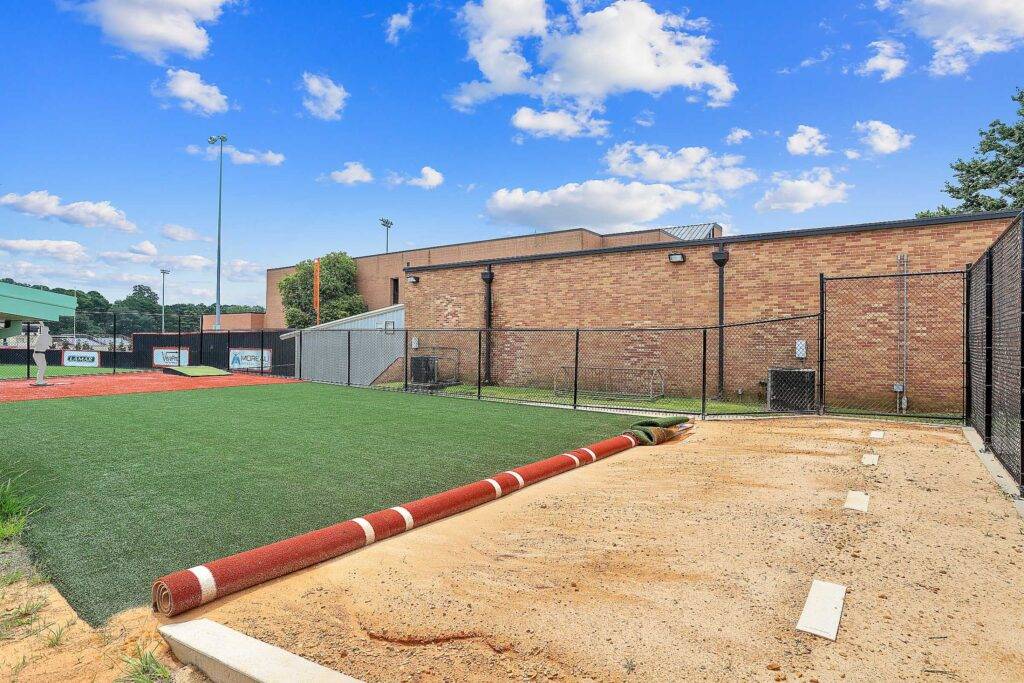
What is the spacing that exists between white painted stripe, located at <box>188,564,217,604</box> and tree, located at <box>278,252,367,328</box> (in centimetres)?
3977

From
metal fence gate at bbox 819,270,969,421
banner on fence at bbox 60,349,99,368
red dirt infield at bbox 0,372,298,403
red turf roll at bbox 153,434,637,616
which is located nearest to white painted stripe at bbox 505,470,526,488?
red turf roll at bbox 153,434,637,616

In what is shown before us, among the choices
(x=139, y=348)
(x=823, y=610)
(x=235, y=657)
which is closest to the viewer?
(x=235, y=657)

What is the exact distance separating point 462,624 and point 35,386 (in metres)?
18.1

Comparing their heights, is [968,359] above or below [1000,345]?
below

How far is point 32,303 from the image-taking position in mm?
5871

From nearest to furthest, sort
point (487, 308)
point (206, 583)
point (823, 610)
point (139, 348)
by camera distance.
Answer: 1. point (823, 610)
2. point (206, 583)
3. point (487, 308)
4. point (139, 348)

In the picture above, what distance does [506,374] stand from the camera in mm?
17469

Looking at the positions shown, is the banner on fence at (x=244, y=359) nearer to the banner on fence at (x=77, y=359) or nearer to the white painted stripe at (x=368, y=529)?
the banner on fence at (x=77, y=359)

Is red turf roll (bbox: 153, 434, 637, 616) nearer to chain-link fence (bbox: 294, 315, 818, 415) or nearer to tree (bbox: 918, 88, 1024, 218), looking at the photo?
chain-link fence (bbox: 294, 315, 818, 415)

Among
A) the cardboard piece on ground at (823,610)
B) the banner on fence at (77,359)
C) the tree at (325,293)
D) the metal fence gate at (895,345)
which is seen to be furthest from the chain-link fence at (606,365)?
the tree at (325,293)

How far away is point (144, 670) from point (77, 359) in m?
29.9

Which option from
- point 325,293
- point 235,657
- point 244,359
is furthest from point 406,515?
point 325,293

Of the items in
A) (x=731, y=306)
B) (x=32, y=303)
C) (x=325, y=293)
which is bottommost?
(x=32, y=303)

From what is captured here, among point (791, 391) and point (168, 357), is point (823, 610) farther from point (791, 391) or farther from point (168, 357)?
point (168, 357)
